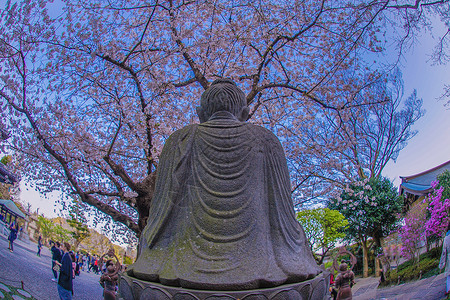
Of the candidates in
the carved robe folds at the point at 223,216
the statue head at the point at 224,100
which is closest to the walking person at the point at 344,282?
the carved robe folds at the point at 223,216

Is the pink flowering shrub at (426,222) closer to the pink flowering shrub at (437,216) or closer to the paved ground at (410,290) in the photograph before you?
the pink flowering shrub at (437,216)

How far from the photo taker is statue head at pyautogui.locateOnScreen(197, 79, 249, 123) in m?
3.16

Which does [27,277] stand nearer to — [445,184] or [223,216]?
[223,216]

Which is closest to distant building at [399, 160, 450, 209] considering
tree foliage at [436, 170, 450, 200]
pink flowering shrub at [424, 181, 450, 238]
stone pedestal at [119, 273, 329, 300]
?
tree foliage at [436, 170, 450, 200]

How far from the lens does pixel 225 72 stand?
8617 mm

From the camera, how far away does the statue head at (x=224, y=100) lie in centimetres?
316

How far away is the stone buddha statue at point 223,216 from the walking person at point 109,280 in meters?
1.46

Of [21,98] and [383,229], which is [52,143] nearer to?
[21,98]

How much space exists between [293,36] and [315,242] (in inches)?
367

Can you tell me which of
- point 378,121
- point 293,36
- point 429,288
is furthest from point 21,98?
point 378,121

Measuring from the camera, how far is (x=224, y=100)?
315 cm

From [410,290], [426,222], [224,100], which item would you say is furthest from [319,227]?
[224,100]

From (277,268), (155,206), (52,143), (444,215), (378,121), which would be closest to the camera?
(277,268)

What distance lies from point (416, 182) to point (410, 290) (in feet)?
34.3
